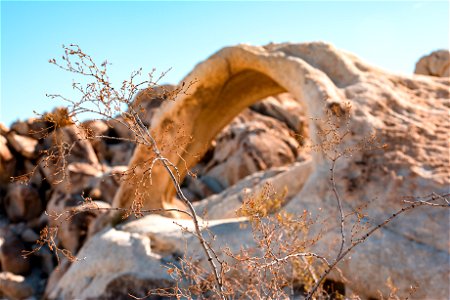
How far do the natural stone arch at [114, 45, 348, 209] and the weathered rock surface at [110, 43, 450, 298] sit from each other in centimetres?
2

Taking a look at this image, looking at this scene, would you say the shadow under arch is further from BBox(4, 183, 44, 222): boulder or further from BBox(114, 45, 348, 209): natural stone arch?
BBox(4, 183, 44, 222): boulder

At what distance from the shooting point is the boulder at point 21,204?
15421mm

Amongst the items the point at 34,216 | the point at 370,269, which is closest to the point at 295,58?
the point at 370,269

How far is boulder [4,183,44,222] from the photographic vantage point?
15.4 meters

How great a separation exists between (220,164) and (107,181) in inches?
229

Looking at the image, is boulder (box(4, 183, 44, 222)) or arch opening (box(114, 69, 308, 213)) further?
boulder (box(4, 183, 44, 222))

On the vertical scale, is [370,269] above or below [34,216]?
above

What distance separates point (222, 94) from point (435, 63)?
14.5 meters

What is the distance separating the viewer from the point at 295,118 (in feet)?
68.9

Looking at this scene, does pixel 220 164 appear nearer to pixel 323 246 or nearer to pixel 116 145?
pixel 116 145

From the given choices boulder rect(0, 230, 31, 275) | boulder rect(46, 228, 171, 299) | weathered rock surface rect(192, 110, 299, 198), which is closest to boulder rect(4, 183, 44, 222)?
boulder rect(0, 230, 31, 275)

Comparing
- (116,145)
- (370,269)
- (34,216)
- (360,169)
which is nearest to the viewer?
(370,269)

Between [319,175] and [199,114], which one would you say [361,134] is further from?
[199,114]

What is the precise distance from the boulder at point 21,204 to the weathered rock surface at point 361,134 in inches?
296
